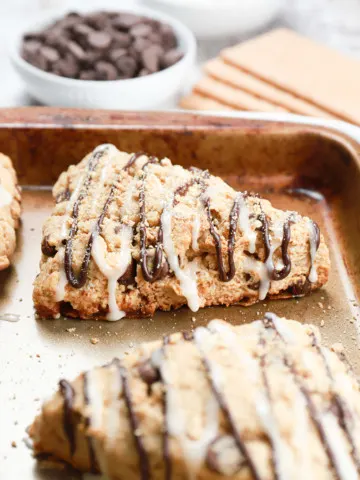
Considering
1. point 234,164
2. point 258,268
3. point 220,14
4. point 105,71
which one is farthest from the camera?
point 220,14

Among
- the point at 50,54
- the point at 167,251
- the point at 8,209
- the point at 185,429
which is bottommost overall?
the point at 8,209

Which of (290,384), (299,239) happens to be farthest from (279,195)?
(290,384)

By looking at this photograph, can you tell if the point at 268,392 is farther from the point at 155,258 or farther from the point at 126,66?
the point at 126,66

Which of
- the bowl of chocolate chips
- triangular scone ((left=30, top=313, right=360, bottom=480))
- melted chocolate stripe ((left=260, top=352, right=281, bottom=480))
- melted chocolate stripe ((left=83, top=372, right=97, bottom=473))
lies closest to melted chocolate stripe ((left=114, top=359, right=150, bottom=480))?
triangular scone ((left=30, top=313, right=360, bottom=480))

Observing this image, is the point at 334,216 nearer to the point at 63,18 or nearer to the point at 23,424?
the point at 23,424

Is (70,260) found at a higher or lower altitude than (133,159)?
lower

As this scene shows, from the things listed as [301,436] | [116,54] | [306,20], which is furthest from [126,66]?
[301,436]

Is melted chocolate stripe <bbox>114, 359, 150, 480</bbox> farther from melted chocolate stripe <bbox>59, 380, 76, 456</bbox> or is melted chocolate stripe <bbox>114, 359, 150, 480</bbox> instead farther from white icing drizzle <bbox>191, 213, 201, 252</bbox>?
white icing drizzle <bbox>191, 213, 201, 252</bbox>
